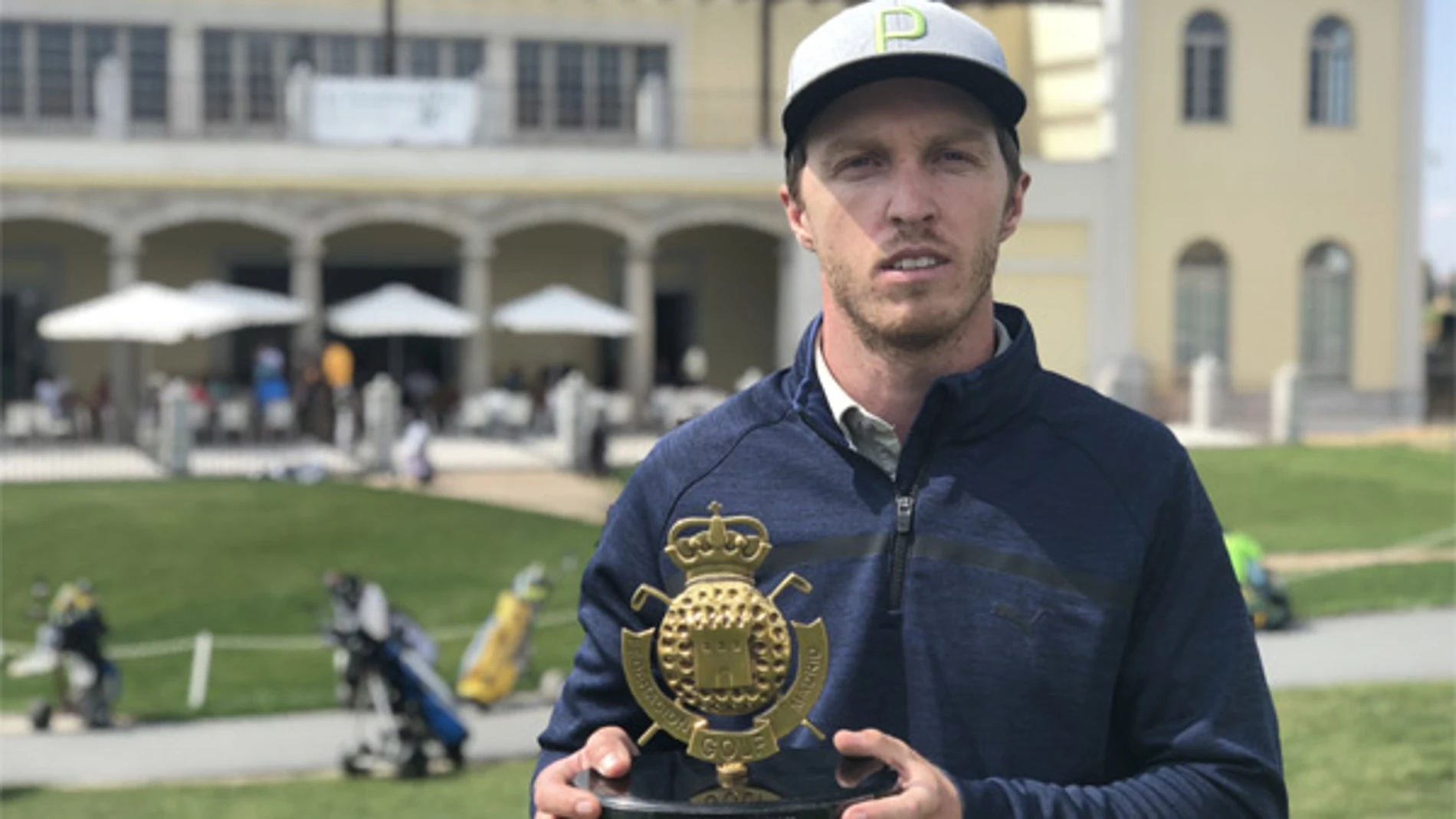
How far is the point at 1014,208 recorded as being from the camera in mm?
2770

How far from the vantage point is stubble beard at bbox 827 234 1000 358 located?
261 cm

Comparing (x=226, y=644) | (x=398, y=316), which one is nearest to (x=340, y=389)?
(x=398, y=316)

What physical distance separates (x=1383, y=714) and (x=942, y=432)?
35.1 ft

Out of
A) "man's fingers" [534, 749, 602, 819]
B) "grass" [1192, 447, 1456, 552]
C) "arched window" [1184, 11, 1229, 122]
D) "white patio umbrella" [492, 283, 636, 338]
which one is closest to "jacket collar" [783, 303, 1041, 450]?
"man's fingers" [534, 749, 602, 819]

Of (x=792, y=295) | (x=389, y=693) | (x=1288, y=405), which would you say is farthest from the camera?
(x=792, y=295)

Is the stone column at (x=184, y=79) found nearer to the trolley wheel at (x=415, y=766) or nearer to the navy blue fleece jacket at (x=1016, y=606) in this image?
the trolley wheel at (x=415, y=766)

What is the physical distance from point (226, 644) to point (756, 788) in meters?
15.9

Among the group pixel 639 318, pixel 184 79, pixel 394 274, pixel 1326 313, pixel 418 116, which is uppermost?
pixel 184 79

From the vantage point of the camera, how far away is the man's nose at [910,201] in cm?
255

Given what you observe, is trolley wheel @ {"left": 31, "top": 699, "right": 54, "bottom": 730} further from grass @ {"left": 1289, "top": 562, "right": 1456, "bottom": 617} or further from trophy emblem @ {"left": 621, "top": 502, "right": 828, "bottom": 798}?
trophy emblem @ {"left": 621, "top": 502, "right": 828, "bottom": 798}

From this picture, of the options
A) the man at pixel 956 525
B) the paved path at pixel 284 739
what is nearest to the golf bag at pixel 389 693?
the paved path at pixel 284 739

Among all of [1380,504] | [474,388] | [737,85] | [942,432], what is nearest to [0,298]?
[474,388]

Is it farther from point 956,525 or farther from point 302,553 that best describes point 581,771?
point 302,553

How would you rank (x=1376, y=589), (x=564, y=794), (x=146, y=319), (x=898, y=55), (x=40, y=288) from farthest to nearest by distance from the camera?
(x=40, y=288) → (x=146, y=319) → (x=1376, y=589) → (x=898, y=55) → (x=564, y=794)
